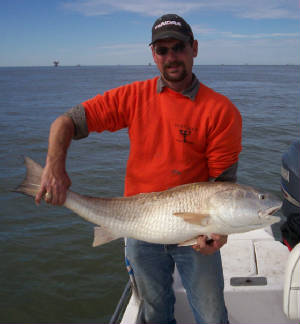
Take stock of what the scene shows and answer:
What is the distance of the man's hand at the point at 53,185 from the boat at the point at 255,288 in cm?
142

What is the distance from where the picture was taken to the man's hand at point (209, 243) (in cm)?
256

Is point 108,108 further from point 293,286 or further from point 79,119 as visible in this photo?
point 293,286

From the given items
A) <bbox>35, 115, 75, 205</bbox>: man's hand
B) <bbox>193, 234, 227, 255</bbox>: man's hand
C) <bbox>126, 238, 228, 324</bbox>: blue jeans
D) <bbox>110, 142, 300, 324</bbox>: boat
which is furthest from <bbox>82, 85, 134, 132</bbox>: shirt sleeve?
<bbox>110, 142, 300, 324</bbox>: boat

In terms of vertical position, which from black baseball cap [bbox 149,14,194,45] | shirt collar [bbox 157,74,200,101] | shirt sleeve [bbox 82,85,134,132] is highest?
black baseball cap [bbox 149,14,194,45]

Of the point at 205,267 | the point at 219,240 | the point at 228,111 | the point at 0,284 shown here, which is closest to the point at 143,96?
the point at 228,111

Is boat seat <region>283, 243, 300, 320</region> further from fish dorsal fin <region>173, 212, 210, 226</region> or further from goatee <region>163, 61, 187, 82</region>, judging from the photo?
goatee <region>163, 61, 187, 82</region>

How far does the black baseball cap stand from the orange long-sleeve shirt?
413 millimetres

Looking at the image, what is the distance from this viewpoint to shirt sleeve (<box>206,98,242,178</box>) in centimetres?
263

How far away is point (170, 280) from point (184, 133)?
Answer: 1500mm

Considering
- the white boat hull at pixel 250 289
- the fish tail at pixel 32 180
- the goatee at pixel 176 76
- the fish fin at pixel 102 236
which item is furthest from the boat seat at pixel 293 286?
the fish tail at pixel 32 180

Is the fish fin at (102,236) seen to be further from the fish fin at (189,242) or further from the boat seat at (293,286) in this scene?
the boat seat at (293,286)

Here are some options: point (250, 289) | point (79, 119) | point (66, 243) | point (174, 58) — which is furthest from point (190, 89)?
point (66, 243)

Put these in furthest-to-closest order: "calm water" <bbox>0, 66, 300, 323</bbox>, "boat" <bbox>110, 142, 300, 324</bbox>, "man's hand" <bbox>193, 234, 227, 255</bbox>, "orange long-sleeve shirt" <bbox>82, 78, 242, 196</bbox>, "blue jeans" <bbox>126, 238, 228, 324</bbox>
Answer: "calm water" <bbox>0, 66, 300, 323</bbox>
"boat" <bbox>110, 142, 300, 324</bbox>
"blue jeans" <bbox>126, 238, 228, 324</bbox>
"orange long-sleeve shirt" <bbox>82, 78, 242, 196</bbox>
"man's hand" <bbox>193, 234, 227, 255</bbox>

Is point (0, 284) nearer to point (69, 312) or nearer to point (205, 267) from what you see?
point (69, 312)
